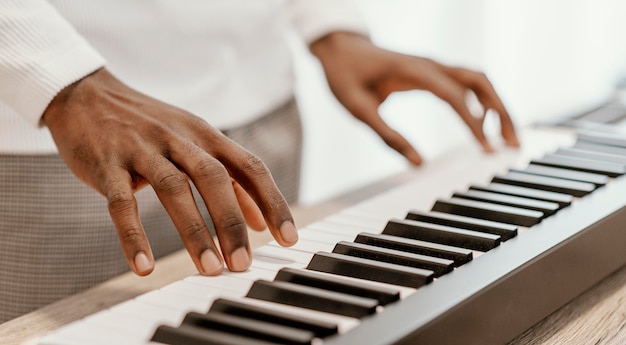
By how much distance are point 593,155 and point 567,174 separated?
0.37ft

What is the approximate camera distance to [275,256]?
2.68 ft

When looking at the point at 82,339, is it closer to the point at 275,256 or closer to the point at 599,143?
the point at 275,256

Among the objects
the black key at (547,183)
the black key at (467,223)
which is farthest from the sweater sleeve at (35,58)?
the black key at (547,183)

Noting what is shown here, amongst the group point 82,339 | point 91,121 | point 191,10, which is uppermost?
point 191,10

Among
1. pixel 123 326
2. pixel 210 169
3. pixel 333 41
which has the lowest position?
pixel 123 326

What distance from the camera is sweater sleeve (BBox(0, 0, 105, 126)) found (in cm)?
90

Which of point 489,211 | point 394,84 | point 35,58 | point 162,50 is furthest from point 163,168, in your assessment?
point 394,84

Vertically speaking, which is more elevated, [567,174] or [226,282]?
[567,174]

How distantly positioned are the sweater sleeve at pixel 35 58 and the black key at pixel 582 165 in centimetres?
56

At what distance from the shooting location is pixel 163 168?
0.79 m

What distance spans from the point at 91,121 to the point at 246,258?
0.22 m

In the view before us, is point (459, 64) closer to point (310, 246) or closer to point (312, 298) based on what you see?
point (310, 246)

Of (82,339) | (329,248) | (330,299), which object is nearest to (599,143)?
(329,248)

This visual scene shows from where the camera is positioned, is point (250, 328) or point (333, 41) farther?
point (333, 41)
